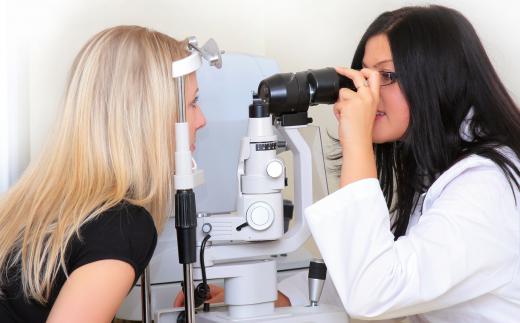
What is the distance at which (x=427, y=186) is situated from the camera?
1.52 m

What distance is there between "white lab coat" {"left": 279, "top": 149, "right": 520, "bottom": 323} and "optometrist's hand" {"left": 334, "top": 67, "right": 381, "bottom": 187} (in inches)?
1.3

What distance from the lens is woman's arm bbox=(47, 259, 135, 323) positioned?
114 cm

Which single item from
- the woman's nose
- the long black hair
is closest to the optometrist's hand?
the long black hair

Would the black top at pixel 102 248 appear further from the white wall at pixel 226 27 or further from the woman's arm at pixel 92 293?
the white wall at pixel 226 27

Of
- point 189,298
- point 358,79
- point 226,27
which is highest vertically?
point 226,27

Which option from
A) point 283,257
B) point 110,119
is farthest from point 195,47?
point 283,257

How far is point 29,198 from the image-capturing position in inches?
52.4

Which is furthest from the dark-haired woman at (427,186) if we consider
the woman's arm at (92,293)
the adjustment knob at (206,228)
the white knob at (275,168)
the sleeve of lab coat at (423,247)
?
the woman's arm at (92,293)

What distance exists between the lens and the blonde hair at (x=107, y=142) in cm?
130

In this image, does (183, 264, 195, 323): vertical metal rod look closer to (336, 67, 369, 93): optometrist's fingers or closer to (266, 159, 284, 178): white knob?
(266, 159, 284, 178): white knob

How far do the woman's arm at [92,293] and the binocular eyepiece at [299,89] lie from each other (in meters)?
0.40

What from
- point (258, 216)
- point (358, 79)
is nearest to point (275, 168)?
point (258, 216)

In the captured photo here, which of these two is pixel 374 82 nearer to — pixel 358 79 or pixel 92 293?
pixel 358 79

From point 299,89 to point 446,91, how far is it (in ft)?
0.96
